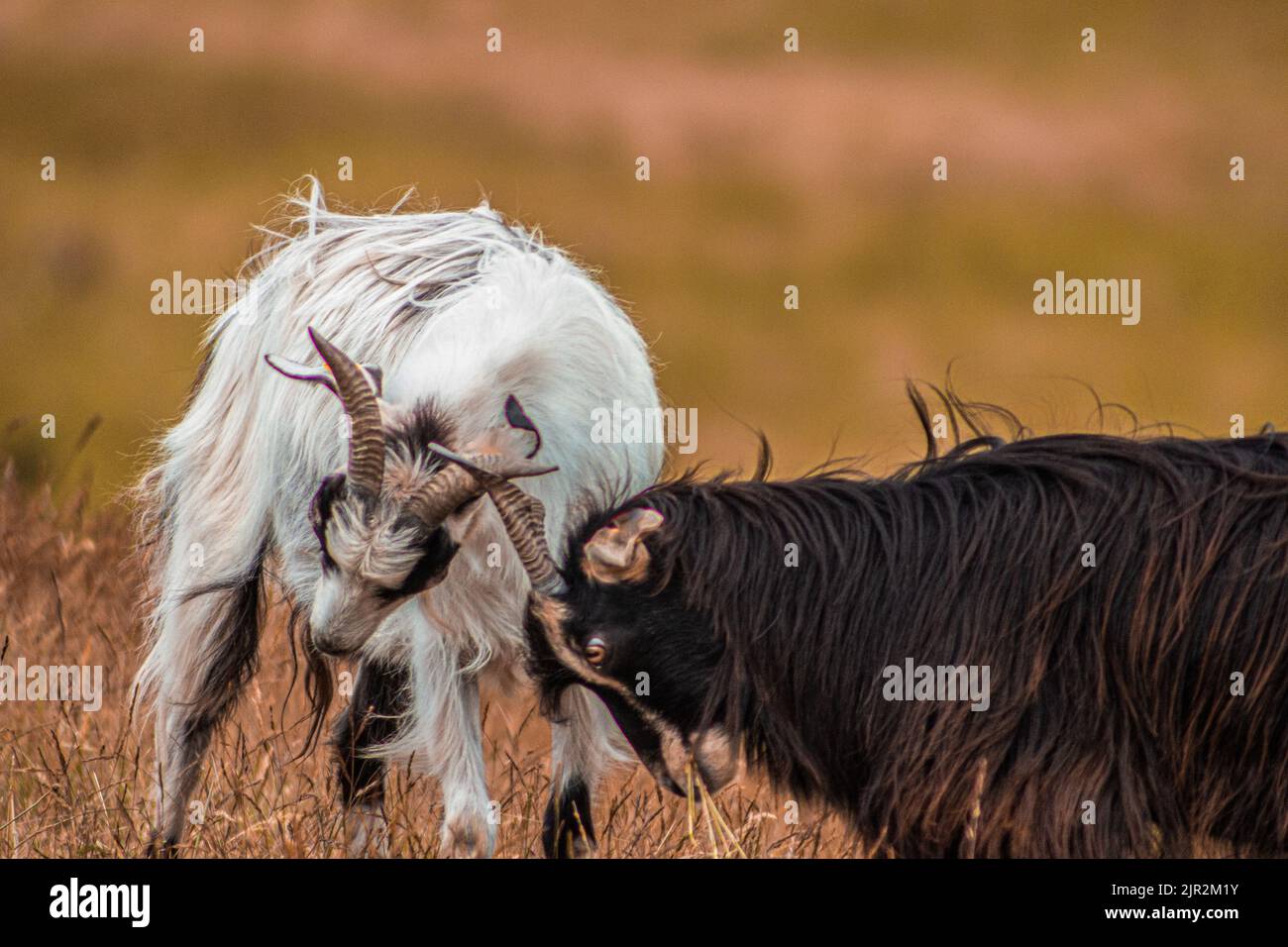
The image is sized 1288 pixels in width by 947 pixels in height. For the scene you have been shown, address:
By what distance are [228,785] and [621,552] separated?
8.36 ft

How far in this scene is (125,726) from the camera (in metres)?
7.69

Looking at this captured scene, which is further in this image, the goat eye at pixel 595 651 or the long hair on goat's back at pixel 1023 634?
the goat eye at pixel 595 651

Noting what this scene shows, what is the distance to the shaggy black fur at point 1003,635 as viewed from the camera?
5.04 meters

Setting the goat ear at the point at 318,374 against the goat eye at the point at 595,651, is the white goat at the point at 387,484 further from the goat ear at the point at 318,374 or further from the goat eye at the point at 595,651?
the goat eye at the point at 595,651

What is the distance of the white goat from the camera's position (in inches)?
229

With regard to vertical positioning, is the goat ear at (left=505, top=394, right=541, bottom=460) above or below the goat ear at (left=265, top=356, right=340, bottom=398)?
below

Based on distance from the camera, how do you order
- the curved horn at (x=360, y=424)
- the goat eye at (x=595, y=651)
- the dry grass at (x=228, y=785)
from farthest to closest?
the dry grass at (x=228, y=785) → the curved horn at (x=360, y=424) → the goat eye at (x=595, y=651)

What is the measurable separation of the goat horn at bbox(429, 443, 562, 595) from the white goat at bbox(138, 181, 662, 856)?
0.20 feet
